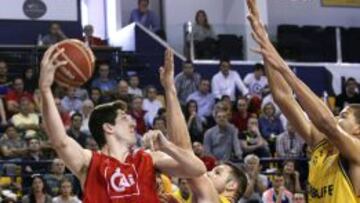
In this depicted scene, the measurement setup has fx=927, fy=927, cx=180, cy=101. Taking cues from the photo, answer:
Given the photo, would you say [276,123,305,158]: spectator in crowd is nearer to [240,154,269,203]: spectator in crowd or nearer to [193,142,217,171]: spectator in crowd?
[240,154,269,203]: spectator in crowd

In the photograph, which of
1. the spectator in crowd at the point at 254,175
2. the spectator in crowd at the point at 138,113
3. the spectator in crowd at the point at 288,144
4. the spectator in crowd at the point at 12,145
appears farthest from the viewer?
the spectator in crowd at the point at 288,144

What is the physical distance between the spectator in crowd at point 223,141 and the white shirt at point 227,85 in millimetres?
2640

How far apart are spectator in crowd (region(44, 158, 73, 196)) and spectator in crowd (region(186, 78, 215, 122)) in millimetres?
4376

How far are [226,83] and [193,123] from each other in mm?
2319

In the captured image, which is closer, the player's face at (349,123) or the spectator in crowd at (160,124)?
the player's face at (349,123)

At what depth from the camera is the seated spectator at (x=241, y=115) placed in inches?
579

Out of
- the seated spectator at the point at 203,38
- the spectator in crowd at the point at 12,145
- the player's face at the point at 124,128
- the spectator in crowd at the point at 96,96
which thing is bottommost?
the spectator in crowd at the point at 12,145

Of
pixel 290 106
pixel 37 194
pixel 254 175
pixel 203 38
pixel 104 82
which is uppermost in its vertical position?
pixel 203 38

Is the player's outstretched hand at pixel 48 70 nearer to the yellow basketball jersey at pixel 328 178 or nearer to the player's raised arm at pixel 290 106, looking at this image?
the player's raised arm at pixel 290 106

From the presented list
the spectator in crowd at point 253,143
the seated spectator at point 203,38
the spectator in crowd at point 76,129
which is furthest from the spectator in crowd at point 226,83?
the spectator in crowd at point 76,129

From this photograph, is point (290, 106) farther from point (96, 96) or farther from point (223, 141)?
point (96, 96)

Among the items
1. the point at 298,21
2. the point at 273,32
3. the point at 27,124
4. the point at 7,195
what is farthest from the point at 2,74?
the point at 298,21

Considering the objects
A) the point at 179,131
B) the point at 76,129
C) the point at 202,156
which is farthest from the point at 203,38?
the point at 179,131

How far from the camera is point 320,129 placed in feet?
16.5
